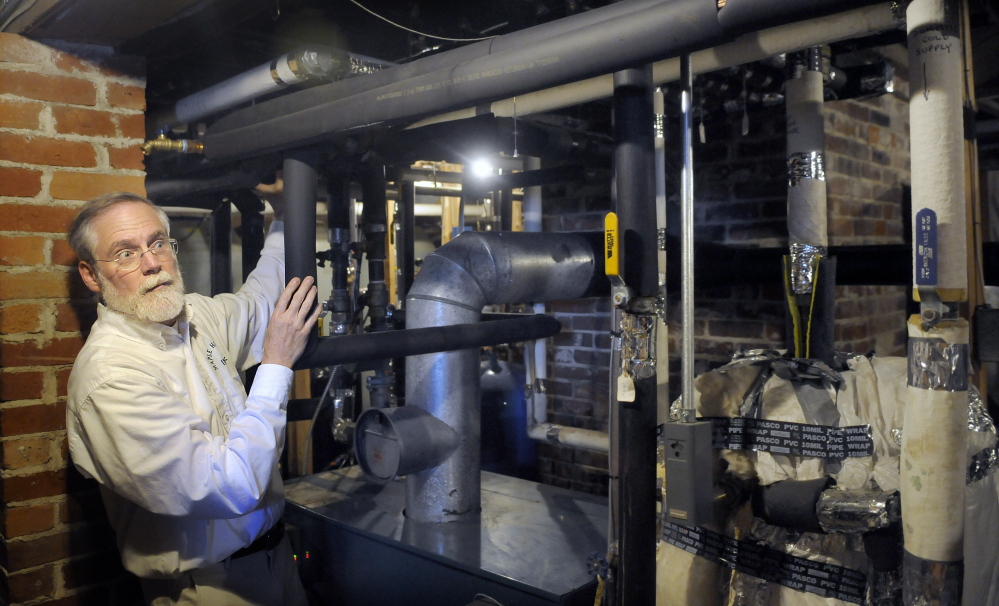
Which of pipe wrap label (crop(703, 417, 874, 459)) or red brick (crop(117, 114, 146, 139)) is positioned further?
red brick (crop(117, 114, 146, 139))

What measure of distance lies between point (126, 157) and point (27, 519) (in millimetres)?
907

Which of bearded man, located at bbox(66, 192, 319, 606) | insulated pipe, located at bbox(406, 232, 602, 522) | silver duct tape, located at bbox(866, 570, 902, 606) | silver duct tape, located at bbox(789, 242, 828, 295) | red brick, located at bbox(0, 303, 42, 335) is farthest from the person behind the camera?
insulated pipe, located at bbox(406, 232, 602, 522)

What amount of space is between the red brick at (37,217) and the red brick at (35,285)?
105 millimetres

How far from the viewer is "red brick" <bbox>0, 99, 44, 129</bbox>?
5.16ft

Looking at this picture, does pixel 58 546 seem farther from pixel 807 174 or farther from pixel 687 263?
pixel 807 174

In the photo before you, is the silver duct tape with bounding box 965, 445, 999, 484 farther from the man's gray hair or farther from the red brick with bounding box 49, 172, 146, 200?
the red brick with bounding box 49, 172, 146, 200

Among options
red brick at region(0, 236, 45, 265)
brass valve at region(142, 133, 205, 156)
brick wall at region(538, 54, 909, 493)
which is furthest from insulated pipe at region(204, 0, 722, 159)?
brick wall at region(538, 54, 909, 493)

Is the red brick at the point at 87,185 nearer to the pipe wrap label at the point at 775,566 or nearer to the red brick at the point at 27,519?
the red brick at the point at 27,519

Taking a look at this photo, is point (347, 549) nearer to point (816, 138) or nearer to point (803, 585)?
point (803, 585)

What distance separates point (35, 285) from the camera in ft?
5.30

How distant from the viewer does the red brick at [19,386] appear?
1577 mm

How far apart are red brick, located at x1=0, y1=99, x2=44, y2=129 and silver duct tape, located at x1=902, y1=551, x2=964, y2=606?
1938 millimetres

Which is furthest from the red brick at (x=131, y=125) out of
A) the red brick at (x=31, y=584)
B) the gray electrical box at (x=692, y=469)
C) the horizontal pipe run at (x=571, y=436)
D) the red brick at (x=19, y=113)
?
the horizontal pipe run at (x=571, y=436)

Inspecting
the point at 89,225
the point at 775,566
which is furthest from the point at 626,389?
the point at 89,225
